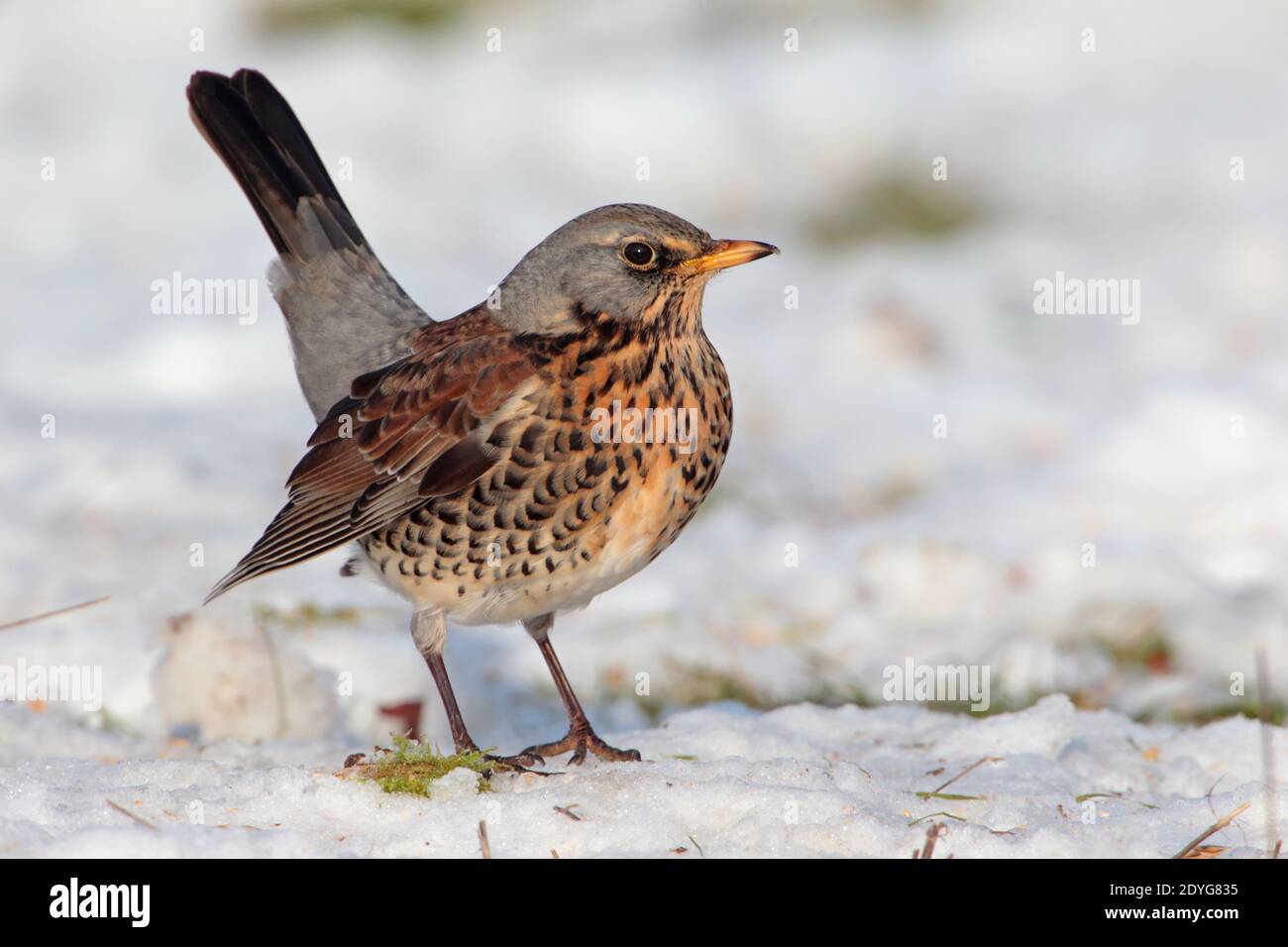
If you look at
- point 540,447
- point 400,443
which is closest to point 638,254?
point 540,447

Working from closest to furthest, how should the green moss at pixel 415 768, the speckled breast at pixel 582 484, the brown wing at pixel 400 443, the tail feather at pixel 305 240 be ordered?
the green moss at pixel 415 768
the speckled breast at pixel 582 484
the brown wing at pixel 400 443
the tail feather at pixel 305 240

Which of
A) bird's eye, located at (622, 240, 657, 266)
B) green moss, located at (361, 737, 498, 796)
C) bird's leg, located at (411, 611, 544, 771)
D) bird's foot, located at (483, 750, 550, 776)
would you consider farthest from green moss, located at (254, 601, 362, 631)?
bird's eye, located at (622, 240, 657, 266)

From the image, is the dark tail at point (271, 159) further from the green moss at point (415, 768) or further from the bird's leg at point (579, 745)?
the green moss at point (415, 768)

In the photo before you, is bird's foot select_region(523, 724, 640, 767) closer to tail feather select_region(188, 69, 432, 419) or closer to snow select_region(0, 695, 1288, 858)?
snow select_region(0, 695, 1288, 858)

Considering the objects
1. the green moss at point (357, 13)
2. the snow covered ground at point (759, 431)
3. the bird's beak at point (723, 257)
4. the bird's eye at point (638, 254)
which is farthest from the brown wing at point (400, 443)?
the green moss at point (357, 13)

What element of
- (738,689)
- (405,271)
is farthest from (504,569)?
(405,271)

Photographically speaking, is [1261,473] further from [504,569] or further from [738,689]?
[504,569]
